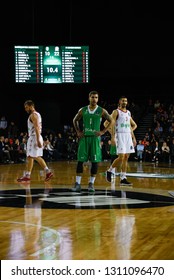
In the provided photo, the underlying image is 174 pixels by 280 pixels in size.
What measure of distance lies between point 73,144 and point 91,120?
42.9 feet

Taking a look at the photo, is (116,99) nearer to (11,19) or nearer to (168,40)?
(168,40)

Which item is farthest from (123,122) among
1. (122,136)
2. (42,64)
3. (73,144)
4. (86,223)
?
(73,144)

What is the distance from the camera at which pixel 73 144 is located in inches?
886

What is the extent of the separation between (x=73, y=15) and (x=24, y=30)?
2.04 m

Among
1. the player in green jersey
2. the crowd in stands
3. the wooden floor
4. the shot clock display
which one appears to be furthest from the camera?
the crowd in stands

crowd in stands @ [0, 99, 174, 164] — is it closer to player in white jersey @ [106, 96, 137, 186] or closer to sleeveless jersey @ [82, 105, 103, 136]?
player in white jersey @ [106, 96, 137, 186]

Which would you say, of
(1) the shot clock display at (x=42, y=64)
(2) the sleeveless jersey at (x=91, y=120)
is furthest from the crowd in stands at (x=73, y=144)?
(2) the sleeveless jersey at (x=91, y=120)

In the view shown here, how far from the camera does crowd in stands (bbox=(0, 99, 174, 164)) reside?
67.4 feet

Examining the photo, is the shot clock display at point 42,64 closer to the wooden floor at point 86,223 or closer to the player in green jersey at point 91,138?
the wooden floor at point 86,223

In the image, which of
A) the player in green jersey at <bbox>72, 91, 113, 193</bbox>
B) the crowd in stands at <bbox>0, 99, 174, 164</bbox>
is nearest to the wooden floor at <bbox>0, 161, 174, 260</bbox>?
the player in green jersey at <bbox>72, 91, 113, 193</bbox>

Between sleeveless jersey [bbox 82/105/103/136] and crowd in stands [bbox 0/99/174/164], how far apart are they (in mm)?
10452

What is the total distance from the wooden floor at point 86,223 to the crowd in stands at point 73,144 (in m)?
10.5

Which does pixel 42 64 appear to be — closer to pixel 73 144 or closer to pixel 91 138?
pixel 73 144

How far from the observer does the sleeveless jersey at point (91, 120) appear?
9375mm
